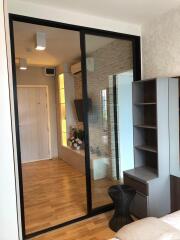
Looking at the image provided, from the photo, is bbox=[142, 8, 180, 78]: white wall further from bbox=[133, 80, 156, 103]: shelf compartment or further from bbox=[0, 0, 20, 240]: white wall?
bbox=[0, 0, 20, 240]: white wall

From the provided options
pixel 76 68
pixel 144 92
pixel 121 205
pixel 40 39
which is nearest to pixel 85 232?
pixel 121 205

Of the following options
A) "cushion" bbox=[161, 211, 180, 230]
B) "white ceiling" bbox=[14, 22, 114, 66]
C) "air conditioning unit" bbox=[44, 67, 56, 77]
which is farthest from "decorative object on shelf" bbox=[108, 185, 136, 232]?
"air conditioning unit" bbox=[44, 67, 56, 77]

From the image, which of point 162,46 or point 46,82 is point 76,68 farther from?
point 162,46

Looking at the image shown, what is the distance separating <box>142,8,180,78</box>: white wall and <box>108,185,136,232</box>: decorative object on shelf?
1586mm

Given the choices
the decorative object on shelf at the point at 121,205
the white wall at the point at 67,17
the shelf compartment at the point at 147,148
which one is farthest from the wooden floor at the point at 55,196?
the white wall at the point at 67,17

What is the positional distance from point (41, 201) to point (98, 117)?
1.66m

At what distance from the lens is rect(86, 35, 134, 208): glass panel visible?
2.83 metres

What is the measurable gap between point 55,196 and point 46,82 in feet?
11.2

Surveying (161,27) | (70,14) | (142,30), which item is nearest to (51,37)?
(70,14)

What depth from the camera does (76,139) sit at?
5074 millimetres

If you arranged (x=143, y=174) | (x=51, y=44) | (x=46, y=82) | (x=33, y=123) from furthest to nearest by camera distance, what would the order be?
(x=46, y=82)
(x=33, y=123)
(x=51, y=44)
(x=143, y=174)

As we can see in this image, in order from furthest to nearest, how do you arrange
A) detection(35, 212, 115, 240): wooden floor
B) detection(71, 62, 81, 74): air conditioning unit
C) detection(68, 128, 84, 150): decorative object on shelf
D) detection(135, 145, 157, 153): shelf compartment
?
detection(68, 128, 84, 150): decorative object on shelf → detection(71, 62, 81, 74): air conditioning unit → detection(135, 145, 157, 153): shelf compartment → detection(35, 212, 115, 240): wooden floor

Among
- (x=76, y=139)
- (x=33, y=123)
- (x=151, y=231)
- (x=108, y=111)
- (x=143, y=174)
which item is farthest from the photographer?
(x=33, y=123)

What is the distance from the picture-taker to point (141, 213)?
2.55 m
